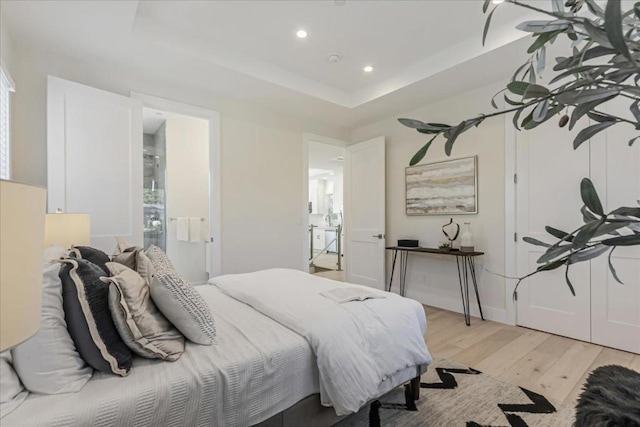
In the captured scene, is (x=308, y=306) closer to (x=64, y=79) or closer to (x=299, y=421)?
(x=299, y=421)

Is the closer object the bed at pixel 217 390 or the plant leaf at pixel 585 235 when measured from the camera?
the plant leaf at pixel 585 235

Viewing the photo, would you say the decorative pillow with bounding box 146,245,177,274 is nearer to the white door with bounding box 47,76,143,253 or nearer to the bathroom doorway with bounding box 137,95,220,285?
the white door with bounding box 47,76,143,253

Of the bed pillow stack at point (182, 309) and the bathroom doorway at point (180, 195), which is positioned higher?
the bathroom doorway at point (180, 195)

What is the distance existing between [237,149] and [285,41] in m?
1.51

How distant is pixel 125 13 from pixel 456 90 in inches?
134

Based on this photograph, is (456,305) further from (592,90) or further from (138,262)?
(592,90)

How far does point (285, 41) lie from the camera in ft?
10.3

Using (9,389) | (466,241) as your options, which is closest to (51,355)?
(9,389)

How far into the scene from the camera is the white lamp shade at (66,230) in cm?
220

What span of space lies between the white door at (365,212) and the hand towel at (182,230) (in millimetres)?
2541

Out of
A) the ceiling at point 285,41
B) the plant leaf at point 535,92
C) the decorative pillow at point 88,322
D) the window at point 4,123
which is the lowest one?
the decorative pillow at point 88,322

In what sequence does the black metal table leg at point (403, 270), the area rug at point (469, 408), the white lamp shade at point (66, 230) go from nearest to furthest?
the area rug at point (469, 408) < the white lamp shade at point (66, 230) < the black metal table leg at point (403, 270)

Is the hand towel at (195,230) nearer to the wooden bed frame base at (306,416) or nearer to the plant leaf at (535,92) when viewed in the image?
the wooden bed frame base at (306,416)

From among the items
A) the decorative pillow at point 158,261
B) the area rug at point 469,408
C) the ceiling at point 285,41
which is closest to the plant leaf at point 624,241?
the area rug at point 469,408
